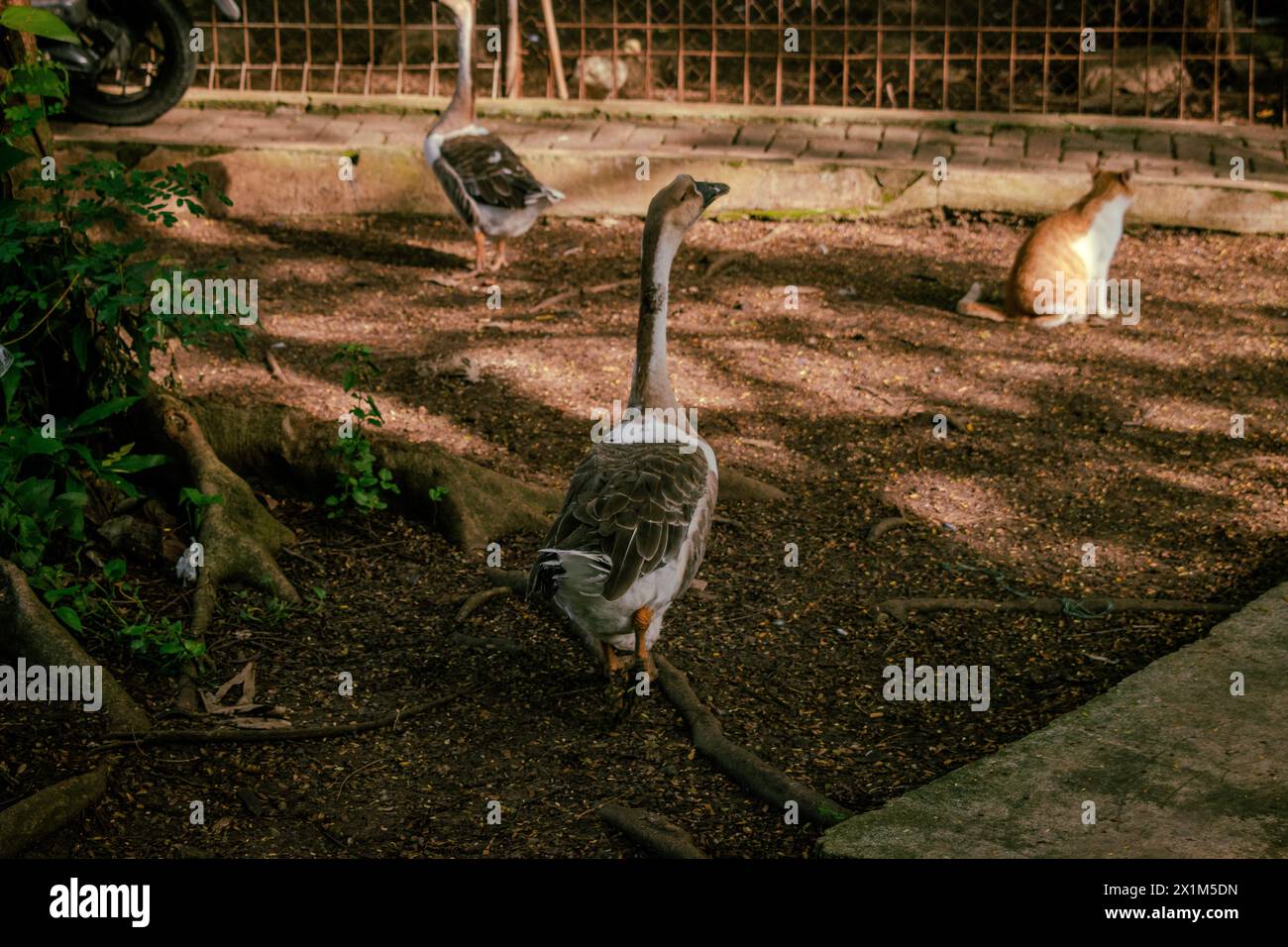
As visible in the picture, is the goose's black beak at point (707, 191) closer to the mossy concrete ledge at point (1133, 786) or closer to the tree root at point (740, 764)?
the tree root at point (740, 764)

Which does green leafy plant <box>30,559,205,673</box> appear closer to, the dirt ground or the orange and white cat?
the dirt ground

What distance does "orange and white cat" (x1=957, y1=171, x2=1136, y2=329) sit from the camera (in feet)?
28.4

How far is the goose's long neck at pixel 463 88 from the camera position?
9828mm

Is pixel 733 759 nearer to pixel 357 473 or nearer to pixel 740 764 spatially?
pixel 740 764

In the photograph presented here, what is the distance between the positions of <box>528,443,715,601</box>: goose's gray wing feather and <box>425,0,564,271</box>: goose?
4.45 meters

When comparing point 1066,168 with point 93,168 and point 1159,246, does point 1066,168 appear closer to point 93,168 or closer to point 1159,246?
point 1159,246

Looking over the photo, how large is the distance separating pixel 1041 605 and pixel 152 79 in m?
8.53

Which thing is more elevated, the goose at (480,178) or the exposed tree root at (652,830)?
the goose at (480,178)

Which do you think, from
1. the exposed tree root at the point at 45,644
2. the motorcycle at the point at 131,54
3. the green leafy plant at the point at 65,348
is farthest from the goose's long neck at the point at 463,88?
the exposed tree root at the point at 45,644

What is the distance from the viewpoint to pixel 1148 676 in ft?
16.4

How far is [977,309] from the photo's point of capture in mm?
8883

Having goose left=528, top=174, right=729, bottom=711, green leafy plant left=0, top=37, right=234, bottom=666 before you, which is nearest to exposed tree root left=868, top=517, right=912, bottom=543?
goose left=528, top=174, right=729, bottom=711

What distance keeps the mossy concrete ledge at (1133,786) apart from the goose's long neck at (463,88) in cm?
651

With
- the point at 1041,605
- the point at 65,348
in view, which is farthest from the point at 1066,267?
the point at 65,348
